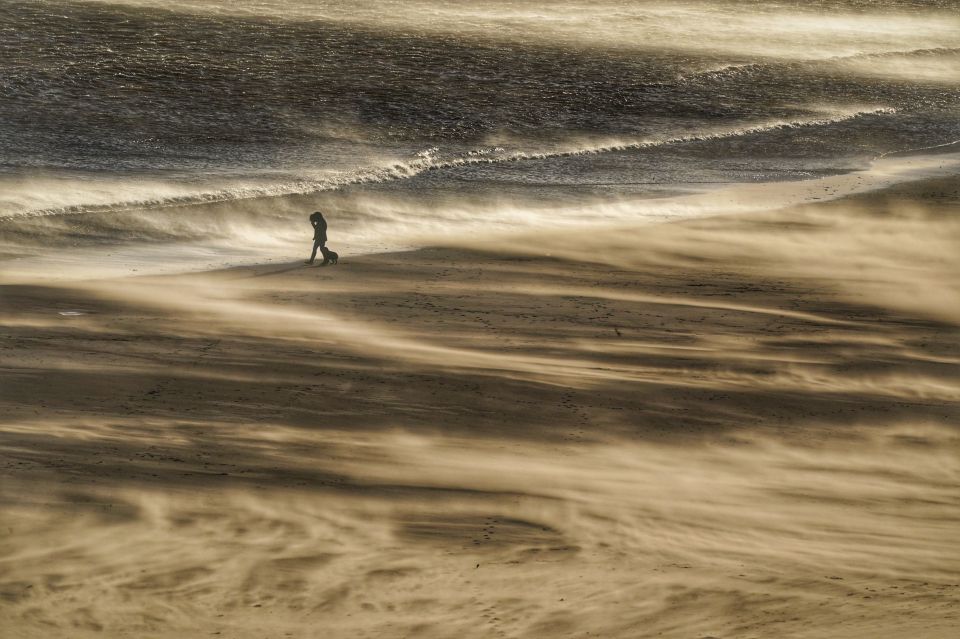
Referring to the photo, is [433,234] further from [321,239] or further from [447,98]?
[447,98]

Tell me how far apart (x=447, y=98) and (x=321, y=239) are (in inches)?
667

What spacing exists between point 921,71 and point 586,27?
34.9 ft

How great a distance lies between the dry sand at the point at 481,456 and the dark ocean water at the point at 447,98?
21.5 ft

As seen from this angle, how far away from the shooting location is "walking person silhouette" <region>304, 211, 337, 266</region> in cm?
1251

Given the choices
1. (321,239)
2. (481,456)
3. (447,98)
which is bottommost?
(481,456)

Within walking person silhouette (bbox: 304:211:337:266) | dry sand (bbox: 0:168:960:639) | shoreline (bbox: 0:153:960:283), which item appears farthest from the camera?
shoreline (bbox: 0:153:960:283)

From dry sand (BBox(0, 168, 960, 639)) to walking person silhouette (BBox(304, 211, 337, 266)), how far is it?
0.66 metres

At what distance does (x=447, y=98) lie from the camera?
28766 mm

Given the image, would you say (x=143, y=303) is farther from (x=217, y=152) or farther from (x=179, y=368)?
(x=217, y=152)

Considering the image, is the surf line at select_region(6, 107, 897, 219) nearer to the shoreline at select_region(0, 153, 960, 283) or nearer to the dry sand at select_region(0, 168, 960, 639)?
the shoreline at select_region(0, 153, 960, 283)

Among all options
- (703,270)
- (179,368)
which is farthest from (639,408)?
(703,270)

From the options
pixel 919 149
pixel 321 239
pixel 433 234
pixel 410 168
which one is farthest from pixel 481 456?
pixel 919 149

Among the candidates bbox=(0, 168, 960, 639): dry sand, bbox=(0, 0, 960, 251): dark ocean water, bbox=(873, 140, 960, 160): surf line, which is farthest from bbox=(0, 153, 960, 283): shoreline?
bbox=(873, 140, 960, 160): surf line

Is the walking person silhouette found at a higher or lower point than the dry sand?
higher
